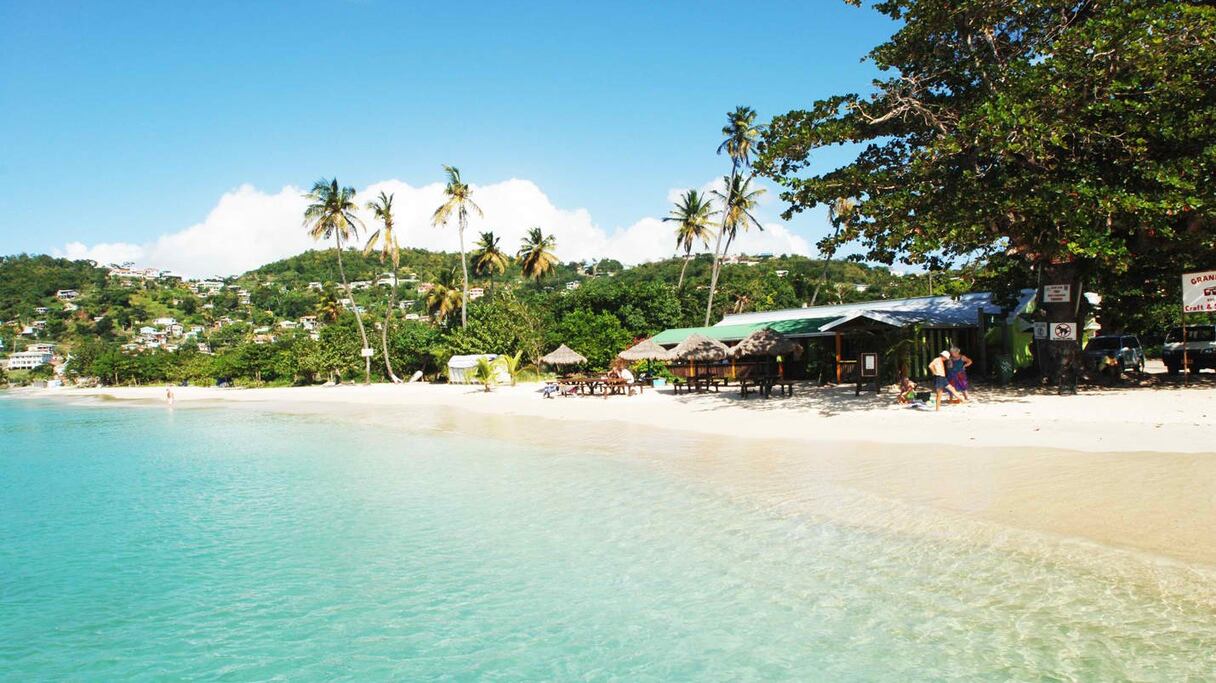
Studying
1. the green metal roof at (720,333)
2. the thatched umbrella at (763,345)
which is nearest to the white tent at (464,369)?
the green metal roof at (720,333)

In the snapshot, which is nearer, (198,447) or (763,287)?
(198,447)

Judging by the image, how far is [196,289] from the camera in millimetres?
174875

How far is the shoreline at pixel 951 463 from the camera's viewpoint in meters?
7.11

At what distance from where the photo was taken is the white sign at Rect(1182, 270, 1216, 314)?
12734 millimetres

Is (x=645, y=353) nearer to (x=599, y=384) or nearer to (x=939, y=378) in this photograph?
(x=599, y=384)

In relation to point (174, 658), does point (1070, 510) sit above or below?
above

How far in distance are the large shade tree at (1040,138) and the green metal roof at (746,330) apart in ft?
23.5

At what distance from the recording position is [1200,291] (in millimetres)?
12875

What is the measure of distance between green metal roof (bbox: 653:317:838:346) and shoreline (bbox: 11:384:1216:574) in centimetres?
617

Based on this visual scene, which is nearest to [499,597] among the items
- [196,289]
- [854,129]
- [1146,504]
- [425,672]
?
[425,672]

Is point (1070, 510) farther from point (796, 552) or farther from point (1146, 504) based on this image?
point (796, 552)

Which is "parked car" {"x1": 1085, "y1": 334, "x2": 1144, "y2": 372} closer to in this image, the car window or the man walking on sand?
the car window

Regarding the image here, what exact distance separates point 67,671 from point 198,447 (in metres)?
15.3

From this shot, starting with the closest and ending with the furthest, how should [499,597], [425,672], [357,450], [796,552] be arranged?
[425,672], [499,597], [796,552], [357,450]
